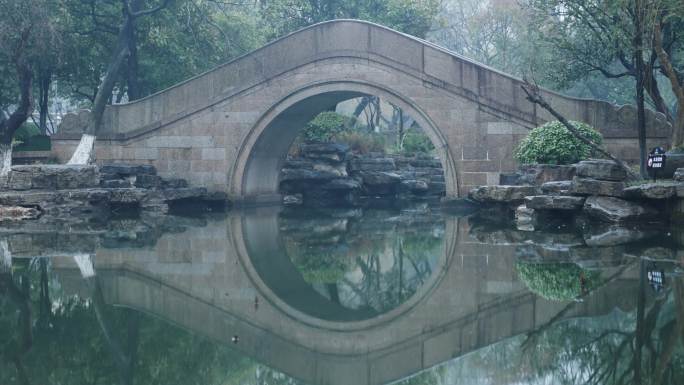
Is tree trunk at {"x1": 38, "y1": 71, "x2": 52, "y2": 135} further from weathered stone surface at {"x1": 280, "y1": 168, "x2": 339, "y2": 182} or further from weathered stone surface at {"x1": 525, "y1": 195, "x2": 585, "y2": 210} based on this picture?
weathered stone surface at {"x1": 525, "y1": 195, "x2": 585, "y2": 210}

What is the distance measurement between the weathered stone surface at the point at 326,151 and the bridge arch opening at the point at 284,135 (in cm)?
106

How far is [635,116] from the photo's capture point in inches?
585

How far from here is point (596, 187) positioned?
36.2 ft

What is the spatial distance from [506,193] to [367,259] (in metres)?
5.10

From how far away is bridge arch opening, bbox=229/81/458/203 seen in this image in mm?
16359

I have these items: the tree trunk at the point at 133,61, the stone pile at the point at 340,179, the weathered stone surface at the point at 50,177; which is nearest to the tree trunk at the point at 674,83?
the stone pile at the point at 340,179

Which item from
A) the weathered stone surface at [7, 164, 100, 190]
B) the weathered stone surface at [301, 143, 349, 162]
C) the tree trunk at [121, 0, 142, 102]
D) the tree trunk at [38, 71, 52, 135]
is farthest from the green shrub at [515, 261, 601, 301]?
the tree trunk at [38, 71, 52, 135]

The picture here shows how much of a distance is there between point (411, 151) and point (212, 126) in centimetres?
934

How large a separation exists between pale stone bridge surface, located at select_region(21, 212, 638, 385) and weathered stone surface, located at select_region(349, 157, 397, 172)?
13347 millimetres

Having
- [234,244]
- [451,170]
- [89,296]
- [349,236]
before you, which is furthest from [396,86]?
[89,296]

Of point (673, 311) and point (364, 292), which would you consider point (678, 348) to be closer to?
point (673, 311)

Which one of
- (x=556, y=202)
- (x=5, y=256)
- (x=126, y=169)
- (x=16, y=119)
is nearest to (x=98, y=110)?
(x=16, y=119)

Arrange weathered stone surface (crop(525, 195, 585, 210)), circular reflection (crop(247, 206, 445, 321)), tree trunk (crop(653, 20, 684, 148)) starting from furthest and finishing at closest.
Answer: tree trunk (crop(653, 20, 684, 148)) → weathered stone surface (crop(525, 195, 585, 210)) → circular reflection (crop(247, 206, 445, 321))

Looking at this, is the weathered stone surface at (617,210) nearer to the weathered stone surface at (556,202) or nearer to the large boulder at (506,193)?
the weathered stone surface at (556,202)
